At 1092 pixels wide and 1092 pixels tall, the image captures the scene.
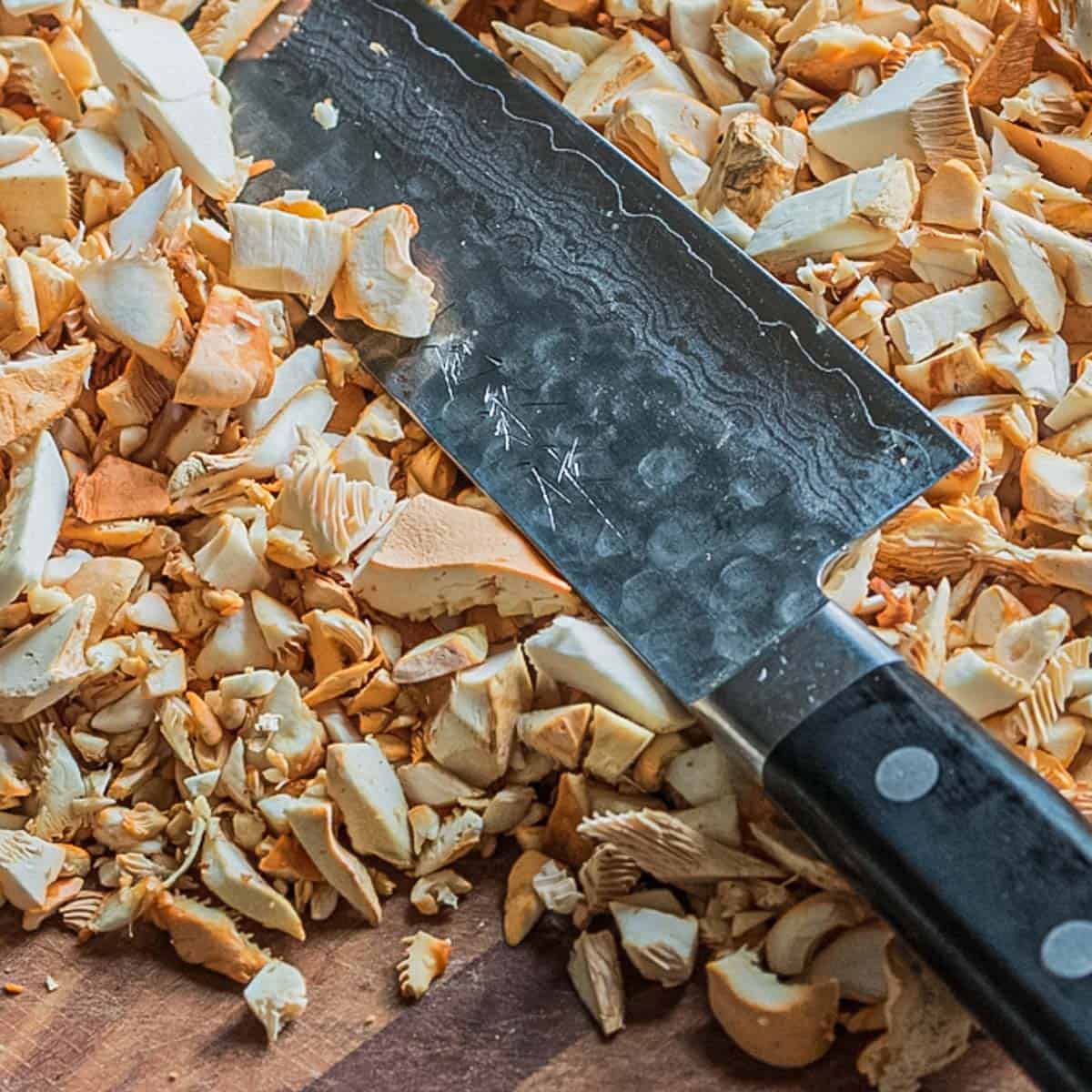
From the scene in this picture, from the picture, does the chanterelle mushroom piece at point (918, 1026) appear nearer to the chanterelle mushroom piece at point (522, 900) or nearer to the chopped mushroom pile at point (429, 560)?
the chopped mushroom pile at point (429, 560)

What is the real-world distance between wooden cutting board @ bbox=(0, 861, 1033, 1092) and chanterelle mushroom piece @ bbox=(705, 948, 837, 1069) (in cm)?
1

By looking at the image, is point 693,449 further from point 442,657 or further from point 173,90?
point 173,90

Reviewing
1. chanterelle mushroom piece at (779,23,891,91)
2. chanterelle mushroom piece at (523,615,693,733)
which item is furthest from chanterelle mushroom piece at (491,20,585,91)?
chanterelle mushroom piece at (523,615,693,733)

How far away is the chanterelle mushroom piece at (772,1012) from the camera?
805mm

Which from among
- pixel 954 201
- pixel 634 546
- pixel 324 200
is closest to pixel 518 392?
pixel 634 546

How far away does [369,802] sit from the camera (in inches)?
35.4

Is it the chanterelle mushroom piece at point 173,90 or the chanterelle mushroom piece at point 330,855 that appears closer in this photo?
the chanterelle mushroom piece at point 330,855

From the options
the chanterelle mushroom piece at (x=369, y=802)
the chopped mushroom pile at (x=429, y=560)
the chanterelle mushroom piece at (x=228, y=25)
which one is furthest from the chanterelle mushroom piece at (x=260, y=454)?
the chanterelle mushroom piece at (x=228, y=25)

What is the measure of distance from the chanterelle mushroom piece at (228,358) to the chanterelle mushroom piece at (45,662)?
0.55ft

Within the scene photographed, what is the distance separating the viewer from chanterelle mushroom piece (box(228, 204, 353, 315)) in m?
1.04

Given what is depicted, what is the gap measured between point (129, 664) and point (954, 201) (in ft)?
2.28

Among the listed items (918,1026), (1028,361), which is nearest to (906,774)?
(918,1026)

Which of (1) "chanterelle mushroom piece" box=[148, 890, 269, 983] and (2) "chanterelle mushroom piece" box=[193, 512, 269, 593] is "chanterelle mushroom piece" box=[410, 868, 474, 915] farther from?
(2) "chanterelle mushroom piece" box=[193, 512, 269, 593]

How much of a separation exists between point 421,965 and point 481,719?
0.16 metres
